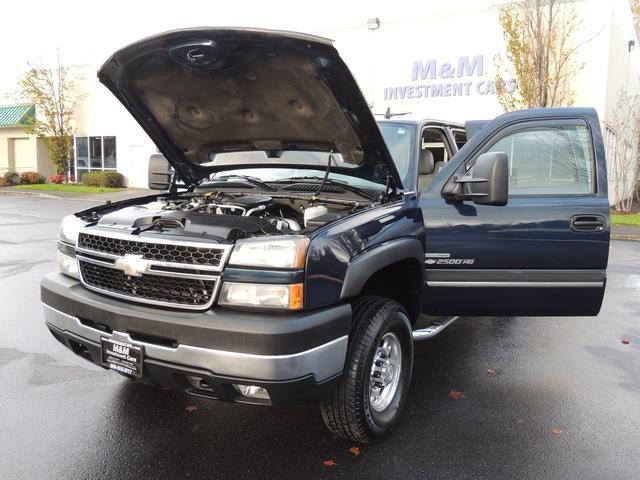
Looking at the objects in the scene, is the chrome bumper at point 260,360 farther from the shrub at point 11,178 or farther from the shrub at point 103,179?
the shrub at point 11,178

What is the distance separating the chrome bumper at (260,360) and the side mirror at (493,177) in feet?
4.72

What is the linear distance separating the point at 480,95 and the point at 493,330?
15297 millimetres

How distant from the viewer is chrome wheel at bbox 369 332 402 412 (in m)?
3.30

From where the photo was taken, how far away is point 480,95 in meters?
19.2

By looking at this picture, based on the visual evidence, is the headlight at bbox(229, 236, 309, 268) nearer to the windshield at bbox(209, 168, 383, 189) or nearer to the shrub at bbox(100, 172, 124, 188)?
the windshield at bbox(209, 168, 383, 189)

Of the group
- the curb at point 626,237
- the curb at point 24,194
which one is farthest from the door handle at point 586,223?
the curb at point 24,194

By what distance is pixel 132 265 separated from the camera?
285cm

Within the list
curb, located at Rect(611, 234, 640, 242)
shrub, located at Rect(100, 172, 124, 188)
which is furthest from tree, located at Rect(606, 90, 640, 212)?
shrub, located at Rect(100, 172, 124, 188)

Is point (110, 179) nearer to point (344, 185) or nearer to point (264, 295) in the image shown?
point (344, 185)

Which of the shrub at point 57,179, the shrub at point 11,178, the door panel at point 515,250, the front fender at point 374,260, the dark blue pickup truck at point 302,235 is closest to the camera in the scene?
the dark blue pickup truck at point 302,235

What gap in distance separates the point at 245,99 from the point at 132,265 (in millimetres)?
1470

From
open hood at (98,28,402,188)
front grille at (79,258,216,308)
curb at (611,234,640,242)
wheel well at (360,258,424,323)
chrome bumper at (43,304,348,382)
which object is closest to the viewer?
chrome bumper at (43,304,348,382)

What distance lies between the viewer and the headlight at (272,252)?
2.59 m

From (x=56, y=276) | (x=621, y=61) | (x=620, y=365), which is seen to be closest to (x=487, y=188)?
(x=620, y=365)
